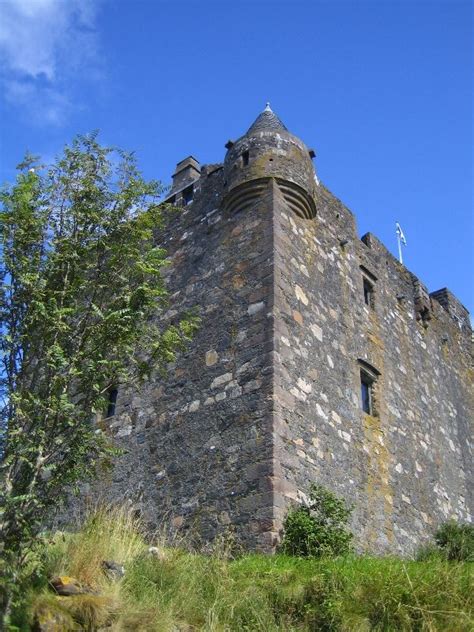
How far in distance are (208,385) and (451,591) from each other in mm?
5079

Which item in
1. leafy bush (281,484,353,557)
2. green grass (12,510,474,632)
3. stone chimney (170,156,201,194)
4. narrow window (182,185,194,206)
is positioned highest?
stone chimney (170,156,201,194)

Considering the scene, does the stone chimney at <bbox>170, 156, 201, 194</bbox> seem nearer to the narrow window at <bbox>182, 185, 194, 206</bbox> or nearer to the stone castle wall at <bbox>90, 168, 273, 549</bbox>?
the narrow window at <bbox>182, 185, 194, 206</bbox>

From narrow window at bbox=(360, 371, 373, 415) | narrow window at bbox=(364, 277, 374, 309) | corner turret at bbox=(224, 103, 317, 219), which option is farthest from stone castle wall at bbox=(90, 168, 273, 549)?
narrow window at bbox=(364, 277, 374, 309)

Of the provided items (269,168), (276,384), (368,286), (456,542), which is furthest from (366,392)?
(269,168)

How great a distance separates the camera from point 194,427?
1103cm

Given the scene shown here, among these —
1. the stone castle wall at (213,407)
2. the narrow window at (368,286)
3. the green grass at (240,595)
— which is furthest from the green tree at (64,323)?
the narrow window at (368,286)

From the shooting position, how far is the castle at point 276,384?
10188mm

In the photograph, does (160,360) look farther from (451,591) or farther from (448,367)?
(448,367)

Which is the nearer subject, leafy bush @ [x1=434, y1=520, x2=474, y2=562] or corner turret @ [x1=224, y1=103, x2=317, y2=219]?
leafy bush @ [x1=434, y1=520, x2=474, y2=562]

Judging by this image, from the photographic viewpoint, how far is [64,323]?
709 centimetres

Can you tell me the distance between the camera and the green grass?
6.55 meters

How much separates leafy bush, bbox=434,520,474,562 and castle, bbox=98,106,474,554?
762 millimetres

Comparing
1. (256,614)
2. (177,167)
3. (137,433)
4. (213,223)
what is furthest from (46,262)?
(177,167)

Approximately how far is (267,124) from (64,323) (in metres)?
7.33
